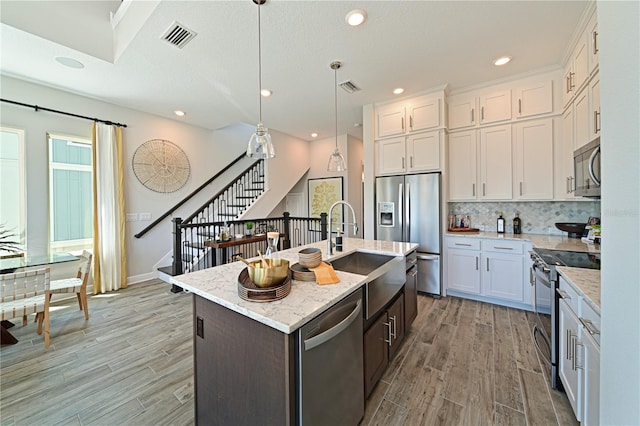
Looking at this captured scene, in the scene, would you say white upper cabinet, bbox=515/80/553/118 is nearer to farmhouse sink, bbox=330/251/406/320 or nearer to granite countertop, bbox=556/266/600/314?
granite countertop, bbox=556/266/600/314

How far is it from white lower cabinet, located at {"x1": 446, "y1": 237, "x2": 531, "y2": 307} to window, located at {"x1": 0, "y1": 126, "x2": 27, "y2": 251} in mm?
5846

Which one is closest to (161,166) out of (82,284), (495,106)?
(82,284)

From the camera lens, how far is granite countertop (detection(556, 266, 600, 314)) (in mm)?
1195

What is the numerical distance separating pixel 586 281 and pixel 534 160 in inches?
97.4

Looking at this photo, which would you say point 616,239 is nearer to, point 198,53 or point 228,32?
point 228,32

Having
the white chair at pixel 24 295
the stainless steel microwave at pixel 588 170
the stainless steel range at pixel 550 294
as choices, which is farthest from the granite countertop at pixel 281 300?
the stainless steel microwave at pixel 588 170

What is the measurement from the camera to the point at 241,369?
3.76 feet

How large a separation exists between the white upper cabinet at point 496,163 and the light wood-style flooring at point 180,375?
5.30 feet

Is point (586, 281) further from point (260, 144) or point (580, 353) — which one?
point (260, 144)

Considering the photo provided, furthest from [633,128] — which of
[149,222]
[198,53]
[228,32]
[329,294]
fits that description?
[149,222]

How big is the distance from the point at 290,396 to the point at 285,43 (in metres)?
2.95

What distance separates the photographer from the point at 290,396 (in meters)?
0.99

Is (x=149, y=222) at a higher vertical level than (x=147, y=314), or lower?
higher

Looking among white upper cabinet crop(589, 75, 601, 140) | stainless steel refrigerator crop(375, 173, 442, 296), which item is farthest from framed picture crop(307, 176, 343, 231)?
white upper cabinet crop(589, 75, 601, 140)
